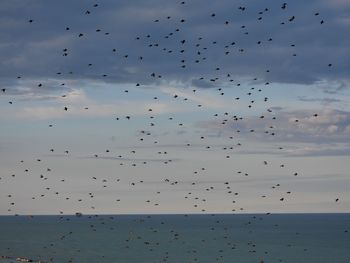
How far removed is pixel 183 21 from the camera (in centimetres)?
4622
